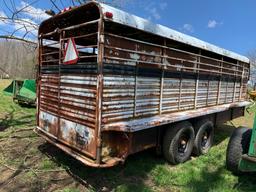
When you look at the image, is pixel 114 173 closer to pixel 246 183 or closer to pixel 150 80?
pixel 150 80

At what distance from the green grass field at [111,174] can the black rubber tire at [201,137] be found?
0.55 ft

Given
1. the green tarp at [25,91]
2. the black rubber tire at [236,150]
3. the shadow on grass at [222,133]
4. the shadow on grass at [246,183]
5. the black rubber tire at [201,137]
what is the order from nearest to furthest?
the shadow on grass at [246,183] → the black rubber tire at [236,150] → the black rubber tire at [201,137] → the shadow on grass at [222,133] → the green tarp at [25,91]

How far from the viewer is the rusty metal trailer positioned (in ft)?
10.8

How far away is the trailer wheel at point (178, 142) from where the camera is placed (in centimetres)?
430

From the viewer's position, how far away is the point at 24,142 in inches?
219

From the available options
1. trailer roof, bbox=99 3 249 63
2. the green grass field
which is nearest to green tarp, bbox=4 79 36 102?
the green grass field

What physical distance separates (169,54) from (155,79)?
0.58 meters

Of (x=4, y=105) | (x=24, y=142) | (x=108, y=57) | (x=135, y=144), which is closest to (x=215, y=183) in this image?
(x=135, y=144)

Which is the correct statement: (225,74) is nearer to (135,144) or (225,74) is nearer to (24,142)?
(135,144)

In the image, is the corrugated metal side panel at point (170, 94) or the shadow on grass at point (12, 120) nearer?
the corrugated metal side panel at point (170, 94)

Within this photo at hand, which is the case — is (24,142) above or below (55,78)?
below

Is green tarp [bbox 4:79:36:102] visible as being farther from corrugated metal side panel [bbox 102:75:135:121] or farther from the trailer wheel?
corrugated metal side panel [bbox 102:75:135:121]

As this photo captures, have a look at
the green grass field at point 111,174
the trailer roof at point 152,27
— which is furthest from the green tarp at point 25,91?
the trailer roof at point 152,27

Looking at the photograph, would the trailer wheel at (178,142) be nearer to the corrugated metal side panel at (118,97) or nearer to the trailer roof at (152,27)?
the corrugated metal side panel at (118,97)
